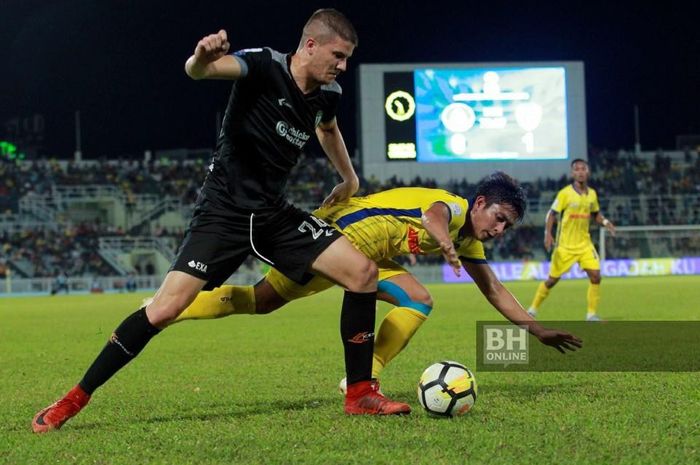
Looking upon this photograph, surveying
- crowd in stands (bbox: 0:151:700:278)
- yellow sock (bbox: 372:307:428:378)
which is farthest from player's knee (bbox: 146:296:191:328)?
crowd in stands (bbox: 0:151:700:278)

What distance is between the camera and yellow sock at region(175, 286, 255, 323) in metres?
6.38

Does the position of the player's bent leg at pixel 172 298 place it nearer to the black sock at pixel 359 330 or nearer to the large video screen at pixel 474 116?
the black sock at pixel 359 330

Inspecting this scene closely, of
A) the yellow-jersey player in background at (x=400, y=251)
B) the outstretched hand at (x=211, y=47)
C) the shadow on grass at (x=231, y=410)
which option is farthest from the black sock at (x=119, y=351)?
the outstretched hand at (x=211, y=47)

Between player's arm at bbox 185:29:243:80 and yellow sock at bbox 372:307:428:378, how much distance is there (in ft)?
7.11

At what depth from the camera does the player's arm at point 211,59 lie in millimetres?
4758

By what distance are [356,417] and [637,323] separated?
28.8ft

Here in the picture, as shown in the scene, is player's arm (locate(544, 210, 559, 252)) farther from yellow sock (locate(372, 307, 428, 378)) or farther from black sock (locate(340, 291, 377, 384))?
black sock (locate(340, 291, 377, 384))

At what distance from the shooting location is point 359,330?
5762mm

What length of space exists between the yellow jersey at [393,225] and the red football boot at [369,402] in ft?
3.46

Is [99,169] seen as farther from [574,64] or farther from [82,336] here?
[82,336]

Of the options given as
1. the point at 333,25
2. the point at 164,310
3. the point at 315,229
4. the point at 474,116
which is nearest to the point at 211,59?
the point at 333,25

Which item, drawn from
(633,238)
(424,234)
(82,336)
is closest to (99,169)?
(633,238)

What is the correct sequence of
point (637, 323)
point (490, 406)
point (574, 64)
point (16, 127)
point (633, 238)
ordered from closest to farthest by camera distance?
point (490, 406) < point (637, 323) < point (633, 238) < point (574, 64) < point (16, 127)

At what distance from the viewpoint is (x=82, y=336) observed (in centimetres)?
1368
